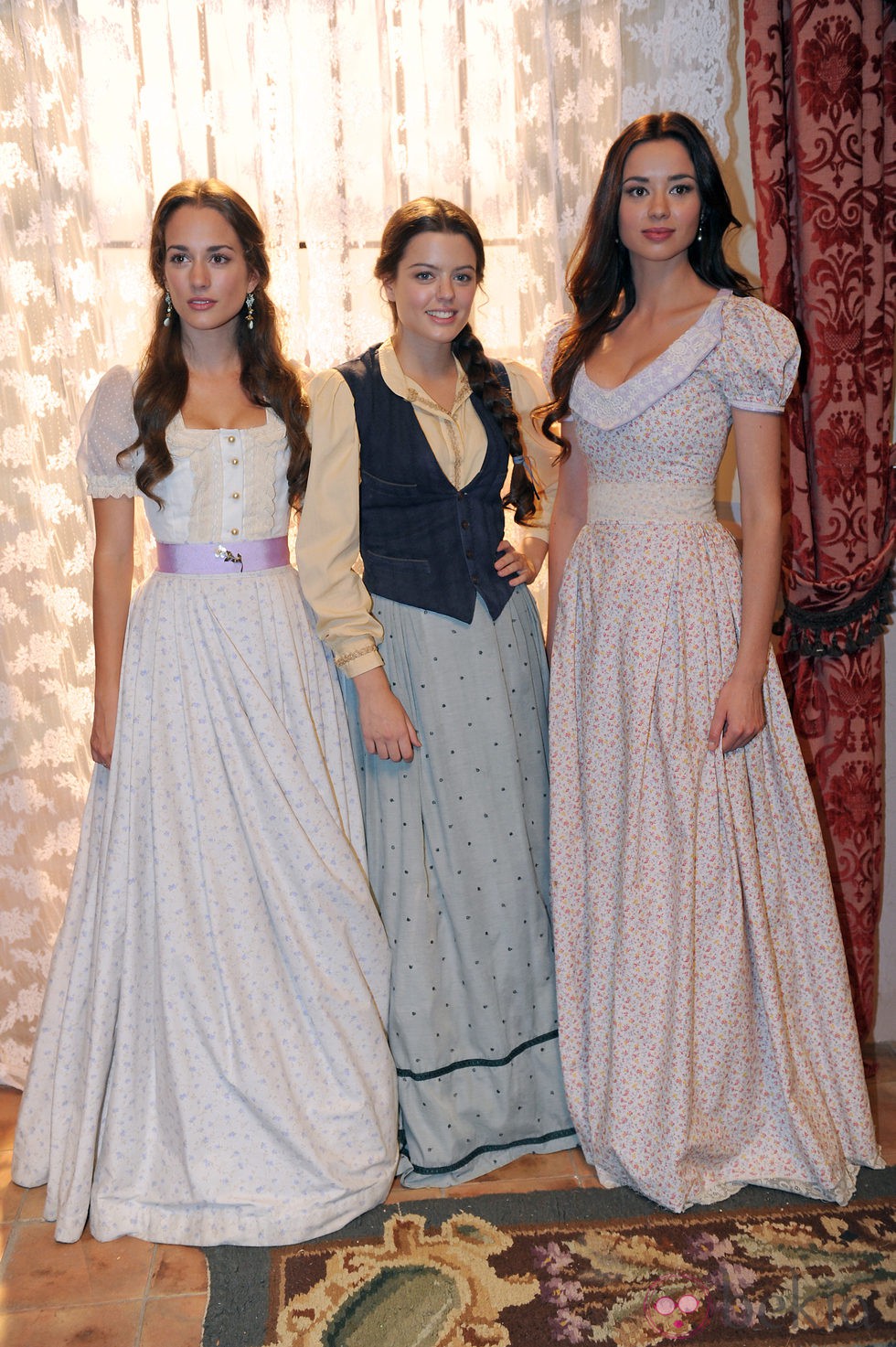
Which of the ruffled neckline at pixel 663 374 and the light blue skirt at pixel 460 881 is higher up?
the ruffled neckline at pixel 663 374

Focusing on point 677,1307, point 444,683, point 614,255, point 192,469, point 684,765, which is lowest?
point 677,1307

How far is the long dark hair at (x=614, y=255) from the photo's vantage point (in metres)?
1.86

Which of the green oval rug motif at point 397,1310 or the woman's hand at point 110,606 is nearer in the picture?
the green oval rug motif at point 397,1310

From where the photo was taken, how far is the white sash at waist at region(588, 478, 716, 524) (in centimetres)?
194

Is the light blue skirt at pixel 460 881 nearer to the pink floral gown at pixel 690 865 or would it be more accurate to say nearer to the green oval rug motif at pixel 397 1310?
the pink floral gown at pixel 690 865

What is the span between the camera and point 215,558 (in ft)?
6.41

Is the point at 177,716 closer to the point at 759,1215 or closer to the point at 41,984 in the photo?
the point at 41,984

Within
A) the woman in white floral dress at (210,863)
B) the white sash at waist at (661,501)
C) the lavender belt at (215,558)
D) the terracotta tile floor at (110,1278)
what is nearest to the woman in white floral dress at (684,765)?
the white sash at waist at (661,501)

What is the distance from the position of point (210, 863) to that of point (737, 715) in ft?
2.84

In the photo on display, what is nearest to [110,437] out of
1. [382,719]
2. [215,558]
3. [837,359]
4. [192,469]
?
[192,469]

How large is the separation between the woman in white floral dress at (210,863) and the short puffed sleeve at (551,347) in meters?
0.43

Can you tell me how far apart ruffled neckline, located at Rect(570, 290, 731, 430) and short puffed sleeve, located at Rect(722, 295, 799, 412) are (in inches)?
1.0

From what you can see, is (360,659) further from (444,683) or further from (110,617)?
(110,617)

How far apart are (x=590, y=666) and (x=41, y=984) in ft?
4.33
